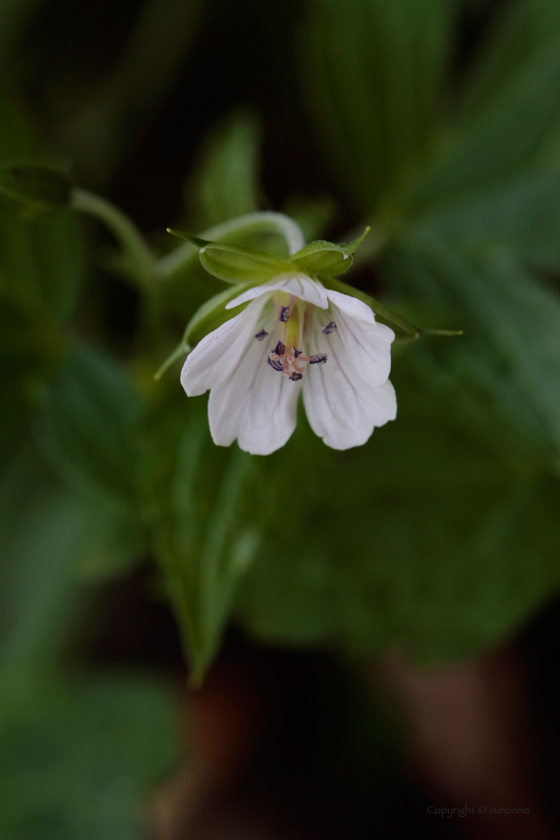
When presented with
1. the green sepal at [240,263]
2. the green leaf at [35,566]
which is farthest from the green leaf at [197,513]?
the green leaf at [35,566]

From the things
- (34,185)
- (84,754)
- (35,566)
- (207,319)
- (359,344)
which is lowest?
(84,754)

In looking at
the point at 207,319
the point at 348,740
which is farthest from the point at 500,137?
the point at 348,740

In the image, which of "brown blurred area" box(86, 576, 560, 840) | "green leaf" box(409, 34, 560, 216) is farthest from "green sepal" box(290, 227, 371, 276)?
"brown blurred area" box(86, 576, 560, 840)

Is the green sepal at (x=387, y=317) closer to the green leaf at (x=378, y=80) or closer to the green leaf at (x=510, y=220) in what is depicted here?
the green leaf at (x=510, y=220)

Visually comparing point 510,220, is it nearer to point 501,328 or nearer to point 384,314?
point 501,328

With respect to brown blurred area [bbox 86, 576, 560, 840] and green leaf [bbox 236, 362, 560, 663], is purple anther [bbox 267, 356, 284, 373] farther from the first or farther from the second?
brown blurred area [bbox 86, 576, 560, 840]

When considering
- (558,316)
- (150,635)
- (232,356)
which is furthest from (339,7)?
(150,635)

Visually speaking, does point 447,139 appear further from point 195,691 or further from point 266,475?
point 195,691
